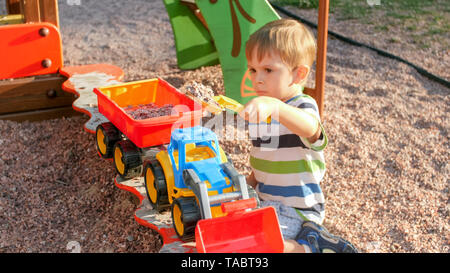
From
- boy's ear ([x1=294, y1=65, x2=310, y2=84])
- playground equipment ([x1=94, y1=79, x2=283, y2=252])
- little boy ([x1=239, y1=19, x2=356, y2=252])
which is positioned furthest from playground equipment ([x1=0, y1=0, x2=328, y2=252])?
boy's ear ([x1=294, y1=65, x2=310, y2=84])

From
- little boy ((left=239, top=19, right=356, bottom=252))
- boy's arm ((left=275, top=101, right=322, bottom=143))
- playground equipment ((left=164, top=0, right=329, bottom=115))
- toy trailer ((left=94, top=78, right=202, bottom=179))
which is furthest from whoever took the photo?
Result: playground equipment ((left=164, top=0, right=329, bottom=115))

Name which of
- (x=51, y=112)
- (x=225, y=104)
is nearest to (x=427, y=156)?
(x=225, y=104)

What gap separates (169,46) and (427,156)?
8.61 ft

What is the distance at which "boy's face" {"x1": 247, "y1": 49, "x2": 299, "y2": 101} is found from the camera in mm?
1774

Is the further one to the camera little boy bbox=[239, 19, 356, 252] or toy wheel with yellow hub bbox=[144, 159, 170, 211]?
toy wheel with yellow hub bbox=[144, 159, 170, 211]

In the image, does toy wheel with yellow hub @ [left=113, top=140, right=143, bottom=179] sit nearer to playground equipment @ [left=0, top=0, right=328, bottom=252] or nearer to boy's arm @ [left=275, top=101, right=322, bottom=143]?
playground equipment @ [left=0, top=0, right=328, bottom=252]

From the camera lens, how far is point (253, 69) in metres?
1.84

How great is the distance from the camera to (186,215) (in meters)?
1.76

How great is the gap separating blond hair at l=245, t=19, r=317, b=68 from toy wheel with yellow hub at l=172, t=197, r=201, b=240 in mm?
534

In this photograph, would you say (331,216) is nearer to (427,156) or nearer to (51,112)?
(427,156)

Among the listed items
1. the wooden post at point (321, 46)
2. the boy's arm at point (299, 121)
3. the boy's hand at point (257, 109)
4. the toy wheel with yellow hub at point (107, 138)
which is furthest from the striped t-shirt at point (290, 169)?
the wooden post at point (321, 46)

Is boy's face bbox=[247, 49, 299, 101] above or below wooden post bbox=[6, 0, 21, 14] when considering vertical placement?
below

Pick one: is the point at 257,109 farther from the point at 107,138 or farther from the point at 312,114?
the point at 107,138

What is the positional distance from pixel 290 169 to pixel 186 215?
408 mm
